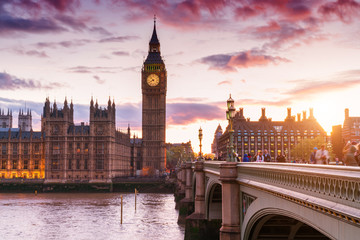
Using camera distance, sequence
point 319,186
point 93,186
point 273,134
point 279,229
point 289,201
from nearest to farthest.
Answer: point 319,186, point 289,201, point 279,229, point 93,186, point 273,134

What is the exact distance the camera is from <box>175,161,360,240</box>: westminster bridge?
8359 mm

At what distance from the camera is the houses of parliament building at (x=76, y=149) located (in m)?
141

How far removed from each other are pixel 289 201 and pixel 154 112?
155954 millimetres

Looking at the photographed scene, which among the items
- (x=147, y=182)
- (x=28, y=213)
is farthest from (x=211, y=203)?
(x=147, y=182)

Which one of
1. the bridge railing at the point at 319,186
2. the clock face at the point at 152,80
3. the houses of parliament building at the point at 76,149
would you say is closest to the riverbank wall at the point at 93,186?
the houses of parliament building at the point at 76,149

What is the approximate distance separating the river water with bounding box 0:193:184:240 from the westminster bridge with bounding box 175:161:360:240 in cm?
2980

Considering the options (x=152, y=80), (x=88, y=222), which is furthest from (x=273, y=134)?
(x=88, y=222)

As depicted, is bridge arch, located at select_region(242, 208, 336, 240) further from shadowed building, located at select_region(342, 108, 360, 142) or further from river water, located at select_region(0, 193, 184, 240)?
shadowed building, located at select_region(342, 108, 360, 142)

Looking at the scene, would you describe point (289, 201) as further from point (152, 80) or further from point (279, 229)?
point (152, 80)

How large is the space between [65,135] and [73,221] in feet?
280

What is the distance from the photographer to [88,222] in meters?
61.0

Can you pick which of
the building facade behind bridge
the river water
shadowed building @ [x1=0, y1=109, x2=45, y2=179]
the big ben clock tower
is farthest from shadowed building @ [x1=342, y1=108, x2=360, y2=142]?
shadowed building @ [x1=0, y1=109, x2=45, y2=179]

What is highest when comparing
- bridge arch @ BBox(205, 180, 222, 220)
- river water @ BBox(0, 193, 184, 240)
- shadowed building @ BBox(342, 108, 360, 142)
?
shadowed building @ BBox(342, 108, 360, 142)

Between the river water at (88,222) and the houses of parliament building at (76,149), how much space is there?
57.2 metres
